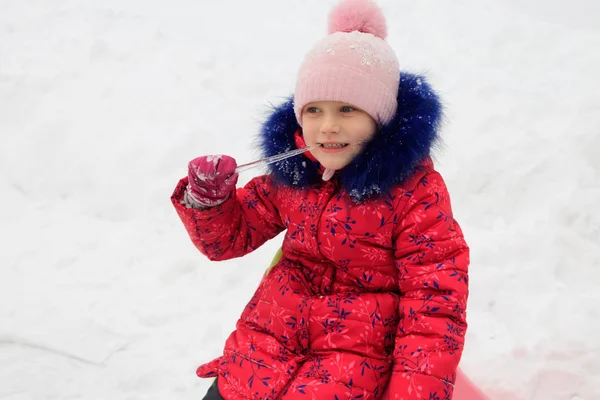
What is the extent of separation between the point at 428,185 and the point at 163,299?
1.53 metres

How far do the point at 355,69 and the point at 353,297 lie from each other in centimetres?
52

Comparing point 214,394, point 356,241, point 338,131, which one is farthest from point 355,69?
point 214,394

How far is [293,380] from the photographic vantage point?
4.28 ft

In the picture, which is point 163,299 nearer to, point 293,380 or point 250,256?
point 250,256

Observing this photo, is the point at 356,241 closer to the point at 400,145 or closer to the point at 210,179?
the point at 400,145

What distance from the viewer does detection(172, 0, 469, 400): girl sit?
4.07 ft

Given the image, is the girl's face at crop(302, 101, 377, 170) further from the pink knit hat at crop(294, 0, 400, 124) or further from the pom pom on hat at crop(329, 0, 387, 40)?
the pom pom on hat at crop(329, 0, 387, 40)

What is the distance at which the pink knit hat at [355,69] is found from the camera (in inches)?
51.0

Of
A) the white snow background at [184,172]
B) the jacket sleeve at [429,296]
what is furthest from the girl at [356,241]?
the white snow background at [184,172]

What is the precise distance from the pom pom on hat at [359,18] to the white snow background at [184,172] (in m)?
0.23

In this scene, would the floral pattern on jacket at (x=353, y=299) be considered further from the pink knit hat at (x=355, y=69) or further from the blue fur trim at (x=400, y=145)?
the pink knit hat at (x=355, y=69)

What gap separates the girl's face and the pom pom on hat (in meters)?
0.21

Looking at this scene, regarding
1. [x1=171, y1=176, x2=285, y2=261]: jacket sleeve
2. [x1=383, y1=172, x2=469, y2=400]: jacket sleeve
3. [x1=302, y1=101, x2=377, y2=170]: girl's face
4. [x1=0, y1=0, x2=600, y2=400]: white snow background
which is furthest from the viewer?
[x1=0, y1=0, x2=600, y2=400]: white snow background

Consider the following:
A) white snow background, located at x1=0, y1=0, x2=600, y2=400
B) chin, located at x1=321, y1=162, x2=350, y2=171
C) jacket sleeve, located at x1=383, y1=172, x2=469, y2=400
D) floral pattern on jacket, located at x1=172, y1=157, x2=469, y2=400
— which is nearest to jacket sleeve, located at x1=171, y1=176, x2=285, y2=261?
floral pattern on jacket, located at x1=172, y1=157, x2=469, y2=400
